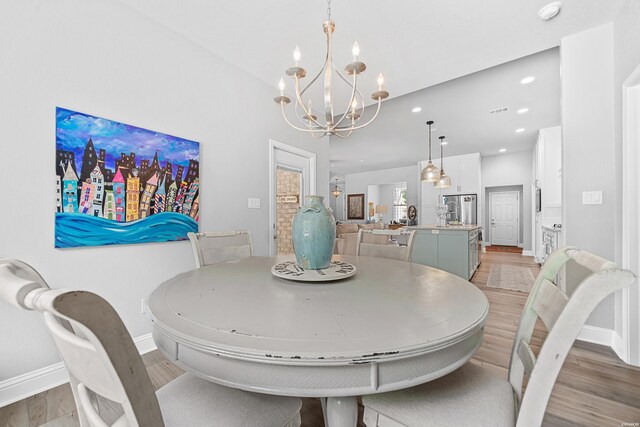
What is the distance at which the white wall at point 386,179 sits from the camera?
9547 mm

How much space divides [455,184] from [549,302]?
773 centimetres

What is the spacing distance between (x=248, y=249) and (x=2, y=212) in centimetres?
140

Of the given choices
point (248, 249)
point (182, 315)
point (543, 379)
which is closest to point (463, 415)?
point (543, 379)

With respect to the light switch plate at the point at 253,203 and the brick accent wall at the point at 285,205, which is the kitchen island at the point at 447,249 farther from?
the light switch plate at the point at 253,203

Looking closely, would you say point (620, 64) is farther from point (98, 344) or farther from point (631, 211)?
point (98, 344)

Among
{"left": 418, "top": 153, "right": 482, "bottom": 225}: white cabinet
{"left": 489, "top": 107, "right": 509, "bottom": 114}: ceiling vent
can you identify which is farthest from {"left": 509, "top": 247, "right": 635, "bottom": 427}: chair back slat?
{"left": 418, "top": 153, "right": 482, "bottom": 225}: white cabinet

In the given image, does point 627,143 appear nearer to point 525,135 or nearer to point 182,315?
point 182,315

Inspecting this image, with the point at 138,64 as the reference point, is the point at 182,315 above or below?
below

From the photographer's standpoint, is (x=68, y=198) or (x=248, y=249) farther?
(x=248, y=249)

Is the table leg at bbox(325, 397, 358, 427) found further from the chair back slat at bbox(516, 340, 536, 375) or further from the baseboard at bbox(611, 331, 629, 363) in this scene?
the baseboard at bbox(611, 331, 629, 363)

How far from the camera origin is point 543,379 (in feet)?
2.06

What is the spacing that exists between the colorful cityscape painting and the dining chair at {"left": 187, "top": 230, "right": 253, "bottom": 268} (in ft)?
2.00

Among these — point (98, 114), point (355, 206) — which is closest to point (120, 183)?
point (98, 114)

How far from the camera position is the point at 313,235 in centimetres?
127
